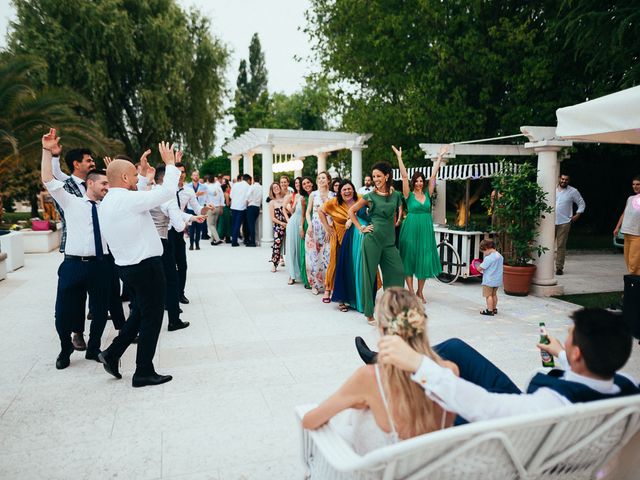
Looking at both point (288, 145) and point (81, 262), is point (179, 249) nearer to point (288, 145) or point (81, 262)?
point (81, 262)

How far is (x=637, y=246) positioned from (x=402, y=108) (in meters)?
10.5

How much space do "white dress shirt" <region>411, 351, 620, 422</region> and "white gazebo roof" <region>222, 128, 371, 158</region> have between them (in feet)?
44.3

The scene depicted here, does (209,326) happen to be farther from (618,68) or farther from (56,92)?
(56,92)

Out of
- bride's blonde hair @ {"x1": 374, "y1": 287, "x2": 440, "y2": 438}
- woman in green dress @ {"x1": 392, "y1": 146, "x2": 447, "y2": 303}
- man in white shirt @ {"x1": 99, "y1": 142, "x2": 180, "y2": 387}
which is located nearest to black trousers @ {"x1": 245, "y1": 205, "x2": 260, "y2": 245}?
woman in green dress @ {"x1": 392, "y1": 146, "x2": 447, "y2": 303}

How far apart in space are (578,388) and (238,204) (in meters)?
12.9

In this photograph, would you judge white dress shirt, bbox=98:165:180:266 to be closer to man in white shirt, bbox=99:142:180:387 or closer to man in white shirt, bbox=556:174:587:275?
man in white shirt, bbox=99:142:180:387

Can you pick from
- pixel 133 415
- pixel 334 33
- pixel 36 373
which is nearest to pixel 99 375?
pixel 36 373

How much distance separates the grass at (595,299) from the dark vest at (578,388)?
216 inches

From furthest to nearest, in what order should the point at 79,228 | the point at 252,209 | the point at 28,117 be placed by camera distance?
1. the point at 252,209
2. the point at 28,117
3. the point at 79,228

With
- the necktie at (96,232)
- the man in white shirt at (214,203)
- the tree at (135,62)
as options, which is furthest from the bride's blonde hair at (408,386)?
the tree at (135,62)

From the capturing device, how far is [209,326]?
6129 mm

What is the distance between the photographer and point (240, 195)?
14.6 meters

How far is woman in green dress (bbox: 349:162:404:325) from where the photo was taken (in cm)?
616

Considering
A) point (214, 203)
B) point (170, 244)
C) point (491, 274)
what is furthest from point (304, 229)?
point (214, 203)
